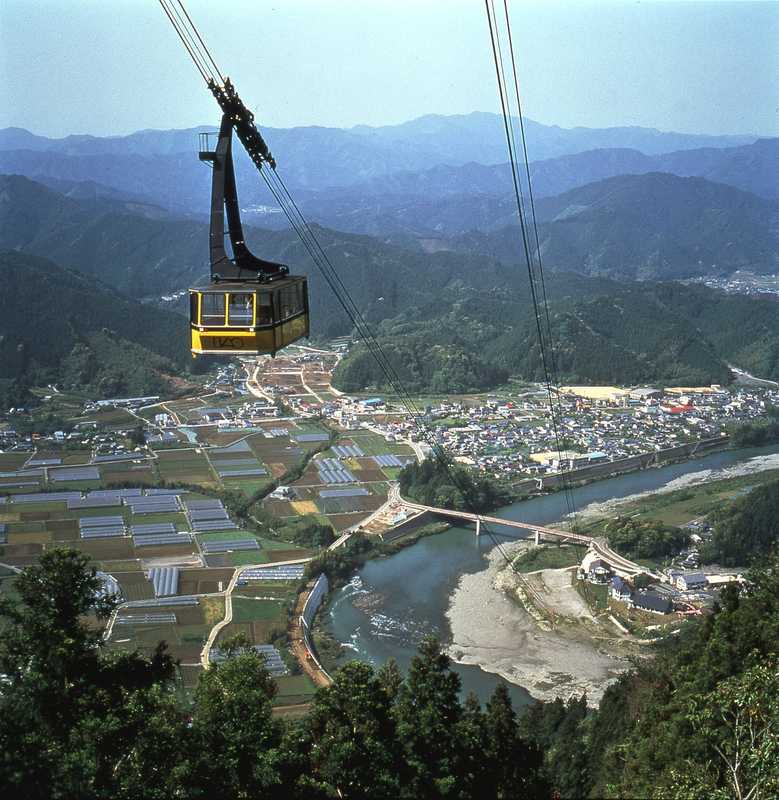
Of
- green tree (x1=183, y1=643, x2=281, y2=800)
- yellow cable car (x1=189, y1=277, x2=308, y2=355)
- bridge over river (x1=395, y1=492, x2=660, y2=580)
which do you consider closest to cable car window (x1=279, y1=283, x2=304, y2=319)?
yellow cable car (x1=189, y1=277, x2=308, y2=355)

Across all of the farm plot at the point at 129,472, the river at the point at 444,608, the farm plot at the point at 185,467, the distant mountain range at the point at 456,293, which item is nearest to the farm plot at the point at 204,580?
the river at the point at 444,608

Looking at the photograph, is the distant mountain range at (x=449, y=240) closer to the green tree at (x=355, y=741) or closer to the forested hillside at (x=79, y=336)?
the forested hillside at (x=79, y=336)

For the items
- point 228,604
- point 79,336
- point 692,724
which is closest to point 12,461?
point 228,604

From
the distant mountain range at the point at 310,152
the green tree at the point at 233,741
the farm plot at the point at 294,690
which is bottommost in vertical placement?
the farm plot at the point at 294,690

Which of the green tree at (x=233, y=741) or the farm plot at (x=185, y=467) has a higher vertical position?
the green tree at (x=233, y=741)

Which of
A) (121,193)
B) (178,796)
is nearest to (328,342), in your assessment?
(178,796)

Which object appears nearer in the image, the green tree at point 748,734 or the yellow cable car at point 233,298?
the green tree at point 748,734

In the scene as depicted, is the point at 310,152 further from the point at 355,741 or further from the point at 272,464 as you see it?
the point at 355,741
